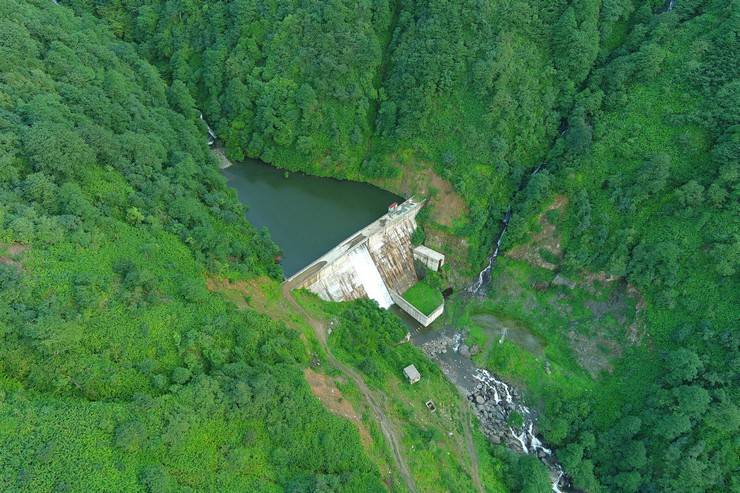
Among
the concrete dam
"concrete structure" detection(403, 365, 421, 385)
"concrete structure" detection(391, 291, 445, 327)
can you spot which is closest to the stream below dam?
"concrete structure" detection(391, 291, 445, 327)

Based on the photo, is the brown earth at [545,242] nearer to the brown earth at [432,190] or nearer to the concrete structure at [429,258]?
the brown earth at [432,190]

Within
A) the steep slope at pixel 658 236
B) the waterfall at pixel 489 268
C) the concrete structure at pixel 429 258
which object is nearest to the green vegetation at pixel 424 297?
the concrete structure at pixel 429 258

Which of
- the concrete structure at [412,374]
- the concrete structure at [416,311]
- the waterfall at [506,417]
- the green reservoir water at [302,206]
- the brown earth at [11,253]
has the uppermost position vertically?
the brown earth at [11,253]

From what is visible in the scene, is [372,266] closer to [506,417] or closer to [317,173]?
[317,173]

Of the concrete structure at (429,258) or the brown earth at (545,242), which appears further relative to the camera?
the concrete structure at (429,258)

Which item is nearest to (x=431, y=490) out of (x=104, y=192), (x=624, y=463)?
(x=624, y=463)

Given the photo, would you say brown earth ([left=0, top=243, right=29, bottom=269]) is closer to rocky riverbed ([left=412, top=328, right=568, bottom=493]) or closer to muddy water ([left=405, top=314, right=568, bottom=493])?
muddy water ([left=405, top=314, right=568, bottom=493])

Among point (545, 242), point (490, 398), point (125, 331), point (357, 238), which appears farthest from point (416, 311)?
point (125, 331)

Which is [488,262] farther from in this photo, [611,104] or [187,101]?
[187,101]
